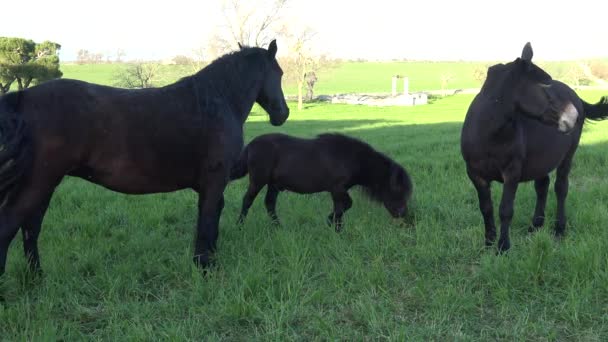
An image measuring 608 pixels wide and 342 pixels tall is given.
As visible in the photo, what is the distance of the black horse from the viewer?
598 centimetres

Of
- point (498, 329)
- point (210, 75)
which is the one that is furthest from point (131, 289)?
point (498, 329)

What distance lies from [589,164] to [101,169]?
31.9ft

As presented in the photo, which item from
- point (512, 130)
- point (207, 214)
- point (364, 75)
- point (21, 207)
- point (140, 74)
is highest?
point (364, 75)

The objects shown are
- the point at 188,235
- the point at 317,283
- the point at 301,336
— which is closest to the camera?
the point at 301,336

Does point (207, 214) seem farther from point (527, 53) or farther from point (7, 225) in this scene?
point (527, 53)

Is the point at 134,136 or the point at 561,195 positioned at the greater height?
the point at 134,136

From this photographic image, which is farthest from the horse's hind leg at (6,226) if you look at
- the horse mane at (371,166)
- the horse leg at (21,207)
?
the horse mane at (371,166)

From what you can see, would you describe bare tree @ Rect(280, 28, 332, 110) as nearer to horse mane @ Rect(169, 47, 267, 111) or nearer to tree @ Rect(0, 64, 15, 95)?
tree @ Rect(0, 64, 15, 95)

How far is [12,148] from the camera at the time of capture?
10.5 ft

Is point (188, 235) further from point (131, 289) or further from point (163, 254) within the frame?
point (131, 289)

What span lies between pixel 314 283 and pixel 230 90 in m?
2.08

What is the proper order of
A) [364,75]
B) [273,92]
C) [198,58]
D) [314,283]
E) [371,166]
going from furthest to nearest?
1. [364,75]
2. [198,58]
3. [371,166]
4. [273,92]
5. [314,283]

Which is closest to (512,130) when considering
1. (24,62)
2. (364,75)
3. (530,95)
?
(530,95)

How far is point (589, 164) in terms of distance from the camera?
9359mm
